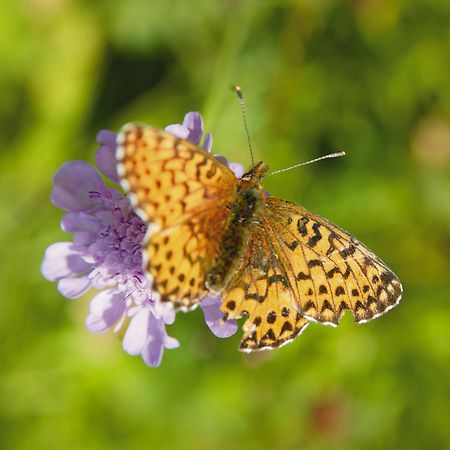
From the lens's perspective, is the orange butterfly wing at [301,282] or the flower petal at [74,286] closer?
the orange butterfly wing at [301,282]

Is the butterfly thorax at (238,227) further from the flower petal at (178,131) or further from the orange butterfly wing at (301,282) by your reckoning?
the flower petal at (178,131)

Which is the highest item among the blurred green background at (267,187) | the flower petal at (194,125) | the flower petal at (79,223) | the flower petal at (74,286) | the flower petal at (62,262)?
the flower petal at (194,125)

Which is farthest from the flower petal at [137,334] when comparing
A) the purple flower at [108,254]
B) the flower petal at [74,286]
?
the flower petal at [74,286]

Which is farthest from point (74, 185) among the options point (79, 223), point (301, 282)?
point (301, 282)

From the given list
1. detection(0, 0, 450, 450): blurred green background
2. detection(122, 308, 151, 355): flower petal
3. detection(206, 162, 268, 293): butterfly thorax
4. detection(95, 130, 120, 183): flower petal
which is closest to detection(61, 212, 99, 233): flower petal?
detection(95, 130, 120, 183): flower petal

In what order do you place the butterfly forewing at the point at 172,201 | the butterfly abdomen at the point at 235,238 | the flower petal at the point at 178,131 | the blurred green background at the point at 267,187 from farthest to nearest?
the blurred green background at the point at 267,187
the flower petal at the point at 178,131
the butterfly abdomen at the point at 235,238
the butterfly forewing at the point at 172,201

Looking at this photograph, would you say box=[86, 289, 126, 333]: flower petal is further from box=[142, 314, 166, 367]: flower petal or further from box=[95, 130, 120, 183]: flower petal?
box=[95, 130, 120, 183]: flower petal

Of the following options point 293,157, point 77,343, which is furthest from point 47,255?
point 293,157

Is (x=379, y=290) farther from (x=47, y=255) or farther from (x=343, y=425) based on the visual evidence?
(x=343, y=425)
